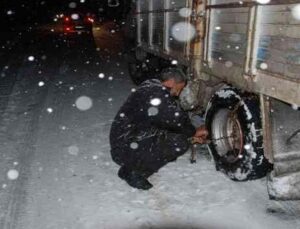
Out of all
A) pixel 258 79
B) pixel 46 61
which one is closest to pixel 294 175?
pixel 258 79

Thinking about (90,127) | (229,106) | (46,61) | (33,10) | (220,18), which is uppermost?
(220,18)

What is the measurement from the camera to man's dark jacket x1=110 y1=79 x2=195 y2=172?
4156 millimetres

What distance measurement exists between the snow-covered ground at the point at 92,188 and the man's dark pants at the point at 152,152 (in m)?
0.22

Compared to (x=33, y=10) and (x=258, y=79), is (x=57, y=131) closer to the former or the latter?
(x=258, y=79)

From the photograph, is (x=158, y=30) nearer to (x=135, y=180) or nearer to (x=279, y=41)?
(x=135, y=180)

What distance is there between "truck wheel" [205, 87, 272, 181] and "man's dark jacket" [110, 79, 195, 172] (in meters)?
0.38

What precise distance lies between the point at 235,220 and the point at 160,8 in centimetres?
414

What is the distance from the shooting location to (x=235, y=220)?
11.6 ft

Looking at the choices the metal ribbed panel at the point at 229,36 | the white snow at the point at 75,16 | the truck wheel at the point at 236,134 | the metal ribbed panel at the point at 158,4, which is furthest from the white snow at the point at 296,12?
the white snow at the point at 75,16

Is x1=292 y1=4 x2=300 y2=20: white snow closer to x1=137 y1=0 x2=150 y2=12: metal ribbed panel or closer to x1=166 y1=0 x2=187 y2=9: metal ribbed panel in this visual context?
x1=166 y1=0 x2=187 y2=9: metal ribbed panel

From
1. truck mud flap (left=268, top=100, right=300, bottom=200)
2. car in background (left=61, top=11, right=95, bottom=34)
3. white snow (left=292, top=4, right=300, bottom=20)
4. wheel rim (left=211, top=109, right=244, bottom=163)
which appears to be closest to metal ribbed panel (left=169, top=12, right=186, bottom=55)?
wheel rim (left=211, top=109, right=244, bottom=163)

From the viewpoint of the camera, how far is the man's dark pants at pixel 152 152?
416 centimetres

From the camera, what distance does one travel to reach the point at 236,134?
4.22 metres

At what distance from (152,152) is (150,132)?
22 centimetres
